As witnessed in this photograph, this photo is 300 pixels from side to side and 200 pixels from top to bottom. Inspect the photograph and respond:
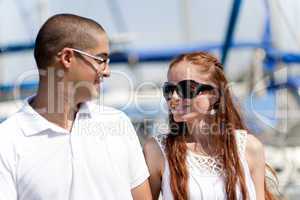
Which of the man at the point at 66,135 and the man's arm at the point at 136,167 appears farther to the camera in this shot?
the man's arm at the point at 136,167

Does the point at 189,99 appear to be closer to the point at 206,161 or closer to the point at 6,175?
the point at 206,161

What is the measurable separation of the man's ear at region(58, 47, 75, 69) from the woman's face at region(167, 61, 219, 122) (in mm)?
529

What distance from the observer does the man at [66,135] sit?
2.07m

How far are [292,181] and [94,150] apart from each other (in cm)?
298

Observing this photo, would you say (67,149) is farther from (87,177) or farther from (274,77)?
(274,77)

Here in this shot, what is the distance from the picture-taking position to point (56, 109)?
2174 millimetres

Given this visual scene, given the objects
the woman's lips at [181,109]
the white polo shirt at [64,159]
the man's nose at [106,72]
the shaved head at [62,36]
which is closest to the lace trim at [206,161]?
the woman's lips at [181,109]

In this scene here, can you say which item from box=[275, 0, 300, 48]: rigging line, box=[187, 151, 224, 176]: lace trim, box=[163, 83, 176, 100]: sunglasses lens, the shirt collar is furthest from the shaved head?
box=[275, 0, 300, 48]: rigging line

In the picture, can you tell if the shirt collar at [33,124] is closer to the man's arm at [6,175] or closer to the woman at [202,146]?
the man's arm at [6,175]

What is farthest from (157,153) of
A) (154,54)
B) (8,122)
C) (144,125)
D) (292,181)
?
(154,54)

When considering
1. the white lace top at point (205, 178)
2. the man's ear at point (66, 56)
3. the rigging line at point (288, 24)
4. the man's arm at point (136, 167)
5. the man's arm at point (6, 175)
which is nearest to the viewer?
the man's arm at point (6, 175)

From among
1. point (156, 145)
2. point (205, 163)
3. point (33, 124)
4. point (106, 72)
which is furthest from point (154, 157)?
point (33, 124)

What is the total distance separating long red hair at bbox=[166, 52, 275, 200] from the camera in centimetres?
246

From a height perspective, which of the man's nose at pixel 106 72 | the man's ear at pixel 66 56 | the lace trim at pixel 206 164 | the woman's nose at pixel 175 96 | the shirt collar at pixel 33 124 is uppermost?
the man's ear at pixel 66 56
